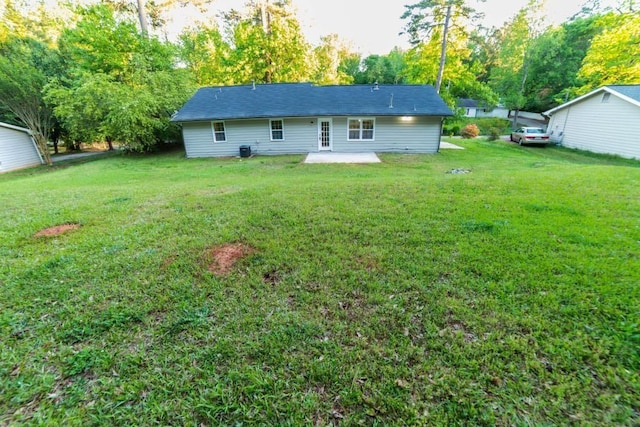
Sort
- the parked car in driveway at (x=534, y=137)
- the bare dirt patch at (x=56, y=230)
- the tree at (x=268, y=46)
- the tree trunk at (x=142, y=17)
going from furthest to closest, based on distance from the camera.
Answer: the tree at (x=268, y=46) → the tree trunk at (x=142, y=17) → the parked car in driveway at (x=534, y=137) → the bare dirt patch at (x=56, y=230)

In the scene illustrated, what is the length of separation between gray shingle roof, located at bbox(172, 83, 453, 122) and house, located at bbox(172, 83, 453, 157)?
48mm

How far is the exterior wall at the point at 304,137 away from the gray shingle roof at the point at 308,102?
0.50 m

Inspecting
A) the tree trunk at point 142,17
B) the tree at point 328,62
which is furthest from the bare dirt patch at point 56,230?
the tree at point 328,62

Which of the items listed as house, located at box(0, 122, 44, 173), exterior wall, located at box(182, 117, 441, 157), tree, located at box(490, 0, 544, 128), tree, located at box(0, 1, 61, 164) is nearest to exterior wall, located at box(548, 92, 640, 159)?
exterior wall, located at box(182, 117, 441, 157)

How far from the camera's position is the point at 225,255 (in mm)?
3768

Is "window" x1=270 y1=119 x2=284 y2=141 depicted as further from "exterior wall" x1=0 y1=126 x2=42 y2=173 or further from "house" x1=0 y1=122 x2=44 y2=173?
"exterior wall" x1=0 y1=126 x2=42 y2=173

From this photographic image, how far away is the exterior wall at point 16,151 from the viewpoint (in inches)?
612

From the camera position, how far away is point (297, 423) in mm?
1840

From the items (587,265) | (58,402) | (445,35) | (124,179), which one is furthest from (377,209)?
(445,35)

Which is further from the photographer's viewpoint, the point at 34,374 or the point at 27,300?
the point at 27,300

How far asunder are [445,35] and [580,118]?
9.94 metres

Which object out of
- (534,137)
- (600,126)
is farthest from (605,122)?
(534,137)

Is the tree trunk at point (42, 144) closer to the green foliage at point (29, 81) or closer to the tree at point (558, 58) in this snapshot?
the green foliage at point (29, 81)

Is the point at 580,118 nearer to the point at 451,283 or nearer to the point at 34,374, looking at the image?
the point at 451,283
